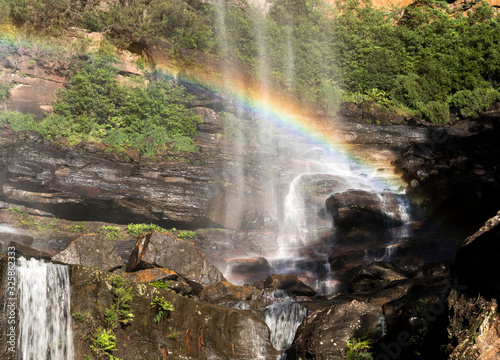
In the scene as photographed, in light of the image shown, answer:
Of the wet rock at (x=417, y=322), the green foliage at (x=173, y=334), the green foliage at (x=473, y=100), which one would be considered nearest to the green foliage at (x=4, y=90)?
the green foliage at (x=173, y=334)

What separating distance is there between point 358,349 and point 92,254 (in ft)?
26.1

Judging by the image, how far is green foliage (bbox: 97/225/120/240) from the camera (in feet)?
52.0

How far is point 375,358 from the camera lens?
Answer: 259 inches

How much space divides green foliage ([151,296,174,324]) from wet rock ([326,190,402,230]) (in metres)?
10.1

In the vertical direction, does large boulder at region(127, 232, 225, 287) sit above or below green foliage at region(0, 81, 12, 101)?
below

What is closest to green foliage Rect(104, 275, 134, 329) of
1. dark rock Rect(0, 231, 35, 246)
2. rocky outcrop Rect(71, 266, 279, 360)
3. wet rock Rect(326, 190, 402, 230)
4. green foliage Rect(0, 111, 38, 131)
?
rocky outcrop Rect(71, 266, 279, 360)

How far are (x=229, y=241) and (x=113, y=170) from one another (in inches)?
233

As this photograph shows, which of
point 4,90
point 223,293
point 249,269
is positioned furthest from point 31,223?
point 223,293

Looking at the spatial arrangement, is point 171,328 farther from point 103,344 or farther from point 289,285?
point 289,285

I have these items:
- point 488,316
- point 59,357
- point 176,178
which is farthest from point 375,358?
point 176,178

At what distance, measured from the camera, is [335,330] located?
7.12 m

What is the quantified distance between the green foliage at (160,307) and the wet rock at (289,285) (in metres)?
4.41

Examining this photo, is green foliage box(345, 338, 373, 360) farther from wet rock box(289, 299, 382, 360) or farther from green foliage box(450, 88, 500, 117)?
green foliage box(450, 88, 500, 117)

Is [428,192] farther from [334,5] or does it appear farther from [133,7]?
[334,5]
